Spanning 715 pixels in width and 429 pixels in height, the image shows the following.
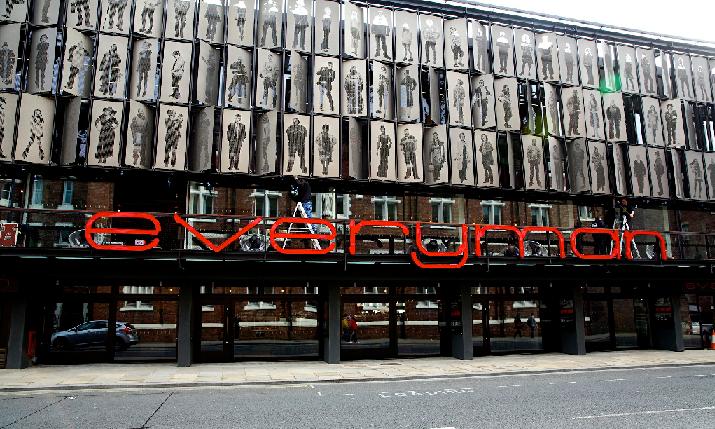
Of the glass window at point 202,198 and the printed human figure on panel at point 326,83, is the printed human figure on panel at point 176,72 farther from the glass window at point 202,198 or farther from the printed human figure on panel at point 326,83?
the printed human figure on panel at point 326,83

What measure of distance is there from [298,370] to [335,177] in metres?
8.96

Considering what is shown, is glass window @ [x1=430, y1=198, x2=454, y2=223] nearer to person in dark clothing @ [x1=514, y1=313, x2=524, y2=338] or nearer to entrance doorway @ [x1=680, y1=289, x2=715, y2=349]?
person in dark clothing @ [x1=514, y1=313, x2=524, y2=338]

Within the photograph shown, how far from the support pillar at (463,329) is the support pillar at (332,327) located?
5.24 m

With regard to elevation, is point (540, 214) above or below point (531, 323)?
above

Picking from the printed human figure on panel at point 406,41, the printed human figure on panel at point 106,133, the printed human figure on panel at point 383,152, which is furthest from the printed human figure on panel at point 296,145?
the printed human figure on panel at point 106,133

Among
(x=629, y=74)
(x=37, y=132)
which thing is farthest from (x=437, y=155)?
(x=37, y=132)

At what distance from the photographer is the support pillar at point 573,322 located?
23656 mm

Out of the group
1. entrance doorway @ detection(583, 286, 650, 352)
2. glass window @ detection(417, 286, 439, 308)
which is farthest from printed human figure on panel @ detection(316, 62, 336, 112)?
entrance doorway @ detection(583, 286, 650, 352)

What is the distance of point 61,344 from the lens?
20.3m

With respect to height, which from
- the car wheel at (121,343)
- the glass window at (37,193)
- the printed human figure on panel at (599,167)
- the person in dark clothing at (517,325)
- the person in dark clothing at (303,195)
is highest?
the printed human figure on panel at (599,167)

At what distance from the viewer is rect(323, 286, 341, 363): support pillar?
68.3 ft

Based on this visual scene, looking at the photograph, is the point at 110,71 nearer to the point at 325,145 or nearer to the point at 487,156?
the point at 325,145

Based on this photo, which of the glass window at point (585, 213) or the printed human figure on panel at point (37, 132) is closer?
the printed human figure on panel at point (37, 132)

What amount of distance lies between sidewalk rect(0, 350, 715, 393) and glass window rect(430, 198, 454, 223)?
24.9ft
